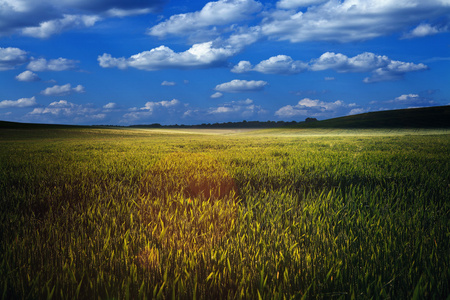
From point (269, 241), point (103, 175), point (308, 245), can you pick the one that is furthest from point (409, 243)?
point (103, 175)

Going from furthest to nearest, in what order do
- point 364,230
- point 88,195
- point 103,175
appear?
point 103,175 < point 88,195 < point 364,230

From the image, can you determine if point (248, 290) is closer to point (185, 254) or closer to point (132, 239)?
point (185, 254)

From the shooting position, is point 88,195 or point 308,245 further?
point 88,195

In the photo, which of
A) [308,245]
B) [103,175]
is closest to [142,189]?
[103,175]

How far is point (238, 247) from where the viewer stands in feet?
7.33

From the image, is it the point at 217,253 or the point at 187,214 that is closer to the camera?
the point at 217,253

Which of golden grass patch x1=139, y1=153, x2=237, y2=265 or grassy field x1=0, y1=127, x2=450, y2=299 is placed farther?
golden grass patch x1=139, y1=153, x2=237, y2=265

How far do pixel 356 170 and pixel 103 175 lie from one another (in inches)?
206

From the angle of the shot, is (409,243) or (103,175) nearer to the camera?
(409,243)

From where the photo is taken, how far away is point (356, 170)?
612 centimetres

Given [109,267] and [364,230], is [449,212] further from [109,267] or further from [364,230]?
[109,267]

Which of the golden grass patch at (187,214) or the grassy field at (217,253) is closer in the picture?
the grassy field at (217,253)

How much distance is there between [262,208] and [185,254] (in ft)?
5.11

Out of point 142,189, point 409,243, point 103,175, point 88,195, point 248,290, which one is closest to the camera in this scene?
point 248,290
